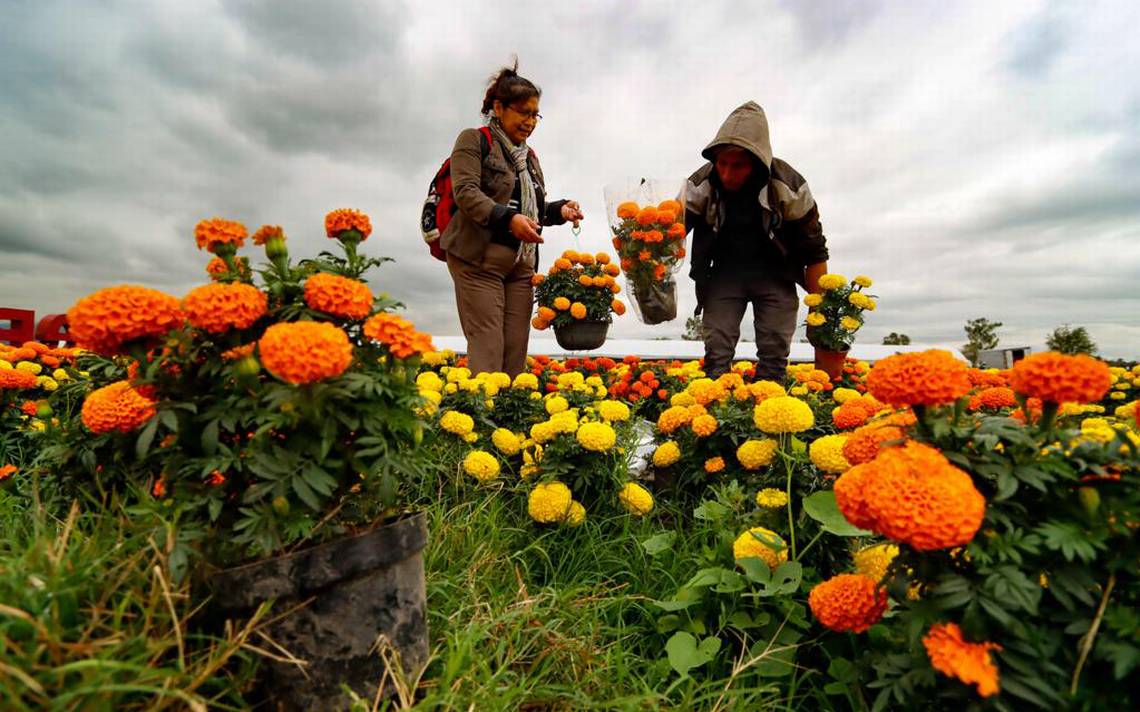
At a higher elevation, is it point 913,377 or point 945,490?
point 913,377

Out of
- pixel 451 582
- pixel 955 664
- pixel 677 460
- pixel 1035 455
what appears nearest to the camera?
pixel 955 664

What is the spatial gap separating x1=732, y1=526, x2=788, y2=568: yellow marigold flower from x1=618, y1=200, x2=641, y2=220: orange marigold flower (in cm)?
281

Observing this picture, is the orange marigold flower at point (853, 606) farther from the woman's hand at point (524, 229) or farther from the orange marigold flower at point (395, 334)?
the woman's hand at point (524, 229)

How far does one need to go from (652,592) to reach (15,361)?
394 cm

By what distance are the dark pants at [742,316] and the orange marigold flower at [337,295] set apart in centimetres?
327

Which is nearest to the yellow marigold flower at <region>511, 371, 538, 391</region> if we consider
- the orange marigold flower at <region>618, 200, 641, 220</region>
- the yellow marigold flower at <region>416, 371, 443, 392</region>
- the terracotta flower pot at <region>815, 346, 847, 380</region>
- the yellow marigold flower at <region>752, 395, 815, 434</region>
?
the yellow marigold flower at <region>416, 371, 443, 392</region>

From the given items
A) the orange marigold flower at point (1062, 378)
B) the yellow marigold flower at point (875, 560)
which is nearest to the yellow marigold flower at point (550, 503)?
the yellow marigold flower at point (875, 560)

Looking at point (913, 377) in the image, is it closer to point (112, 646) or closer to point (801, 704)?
point (801, 704)


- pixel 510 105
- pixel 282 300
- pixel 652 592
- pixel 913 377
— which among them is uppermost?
pixel 510 105

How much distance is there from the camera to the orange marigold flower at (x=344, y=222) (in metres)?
1.41

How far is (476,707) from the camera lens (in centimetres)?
135

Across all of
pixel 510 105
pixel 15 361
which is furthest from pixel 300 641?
pixel 15 361

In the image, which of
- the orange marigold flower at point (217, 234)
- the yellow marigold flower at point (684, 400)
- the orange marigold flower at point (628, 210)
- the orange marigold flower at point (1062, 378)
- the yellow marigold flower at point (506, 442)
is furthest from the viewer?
the orange marigold flower at point (628, 210)

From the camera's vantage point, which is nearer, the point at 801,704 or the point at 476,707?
the point at 476,707
